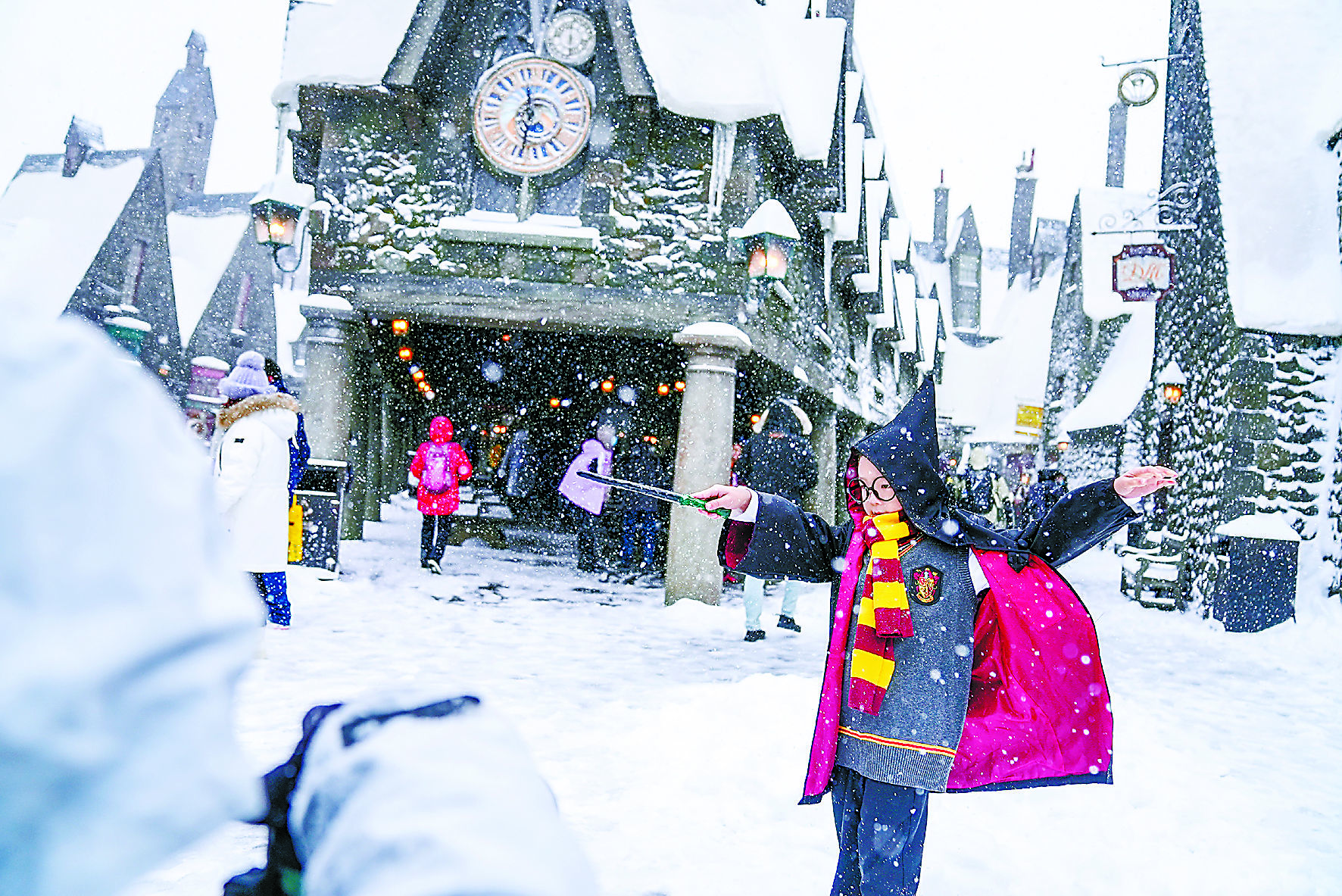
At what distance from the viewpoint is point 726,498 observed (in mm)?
2801

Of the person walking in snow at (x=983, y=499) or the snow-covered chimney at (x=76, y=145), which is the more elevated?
the snow-covered chimney at (x=76, y=145)

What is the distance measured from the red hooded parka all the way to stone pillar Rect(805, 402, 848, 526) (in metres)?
6.01

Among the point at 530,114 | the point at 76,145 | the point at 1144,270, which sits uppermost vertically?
the point at 76,145

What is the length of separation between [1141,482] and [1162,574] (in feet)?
→ 35.8

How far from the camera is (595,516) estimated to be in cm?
1120

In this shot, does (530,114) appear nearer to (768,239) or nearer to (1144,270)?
(768,239)

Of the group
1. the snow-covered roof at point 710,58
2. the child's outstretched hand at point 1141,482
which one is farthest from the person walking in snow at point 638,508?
the child's outstretched hand at point 1141,482

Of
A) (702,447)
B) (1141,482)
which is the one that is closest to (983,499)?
(702,447)

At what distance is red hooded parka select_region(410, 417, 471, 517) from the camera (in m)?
A: 9.05

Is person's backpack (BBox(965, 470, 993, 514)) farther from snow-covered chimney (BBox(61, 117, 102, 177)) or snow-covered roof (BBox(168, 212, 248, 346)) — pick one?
snow-covered chimney (BBox(61, 117, 102, 177))

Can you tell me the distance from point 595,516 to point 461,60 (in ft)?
18.3

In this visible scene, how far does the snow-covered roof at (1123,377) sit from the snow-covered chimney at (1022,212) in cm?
1889

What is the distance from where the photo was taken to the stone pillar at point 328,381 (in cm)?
952

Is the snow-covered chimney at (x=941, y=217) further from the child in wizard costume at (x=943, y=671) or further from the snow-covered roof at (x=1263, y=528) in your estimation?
the child in wizard costume at (x=943, y=671)
